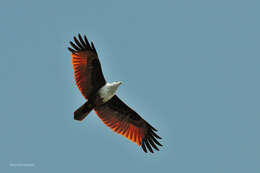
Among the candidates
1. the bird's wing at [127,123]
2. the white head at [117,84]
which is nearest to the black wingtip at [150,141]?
the bird's wing at [127,123]

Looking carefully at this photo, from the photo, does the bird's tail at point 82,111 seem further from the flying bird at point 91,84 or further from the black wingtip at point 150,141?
the black wingtip at point 150,141

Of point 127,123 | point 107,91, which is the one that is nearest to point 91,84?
point 107,91

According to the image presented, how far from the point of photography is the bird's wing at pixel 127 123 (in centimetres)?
2092

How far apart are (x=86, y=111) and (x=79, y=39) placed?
123 inches

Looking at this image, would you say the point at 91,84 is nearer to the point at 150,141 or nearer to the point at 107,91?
the point at 107,91

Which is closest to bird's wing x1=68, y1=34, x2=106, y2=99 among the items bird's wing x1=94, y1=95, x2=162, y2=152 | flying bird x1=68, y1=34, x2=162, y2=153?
flying bird x1=68, y1=34, x2=162, y2=153

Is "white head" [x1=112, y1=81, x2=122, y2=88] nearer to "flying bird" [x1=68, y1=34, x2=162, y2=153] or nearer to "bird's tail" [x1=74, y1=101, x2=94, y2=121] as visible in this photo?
"flying bird" [x1=68, y1=34, x2=162, y2=153]

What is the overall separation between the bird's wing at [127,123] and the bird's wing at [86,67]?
1302mm

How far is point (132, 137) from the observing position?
21609 millimetres

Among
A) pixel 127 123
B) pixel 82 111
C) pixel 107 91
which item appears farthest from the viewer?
pixel 127 123

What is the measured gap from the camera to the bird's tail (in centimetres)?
1933

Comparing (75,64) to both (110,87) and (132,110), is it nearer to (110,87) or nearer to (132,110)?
(110,87)

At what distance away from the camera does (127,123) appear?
70.7 feet

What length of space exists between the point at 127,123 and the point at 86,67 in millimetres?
3627
